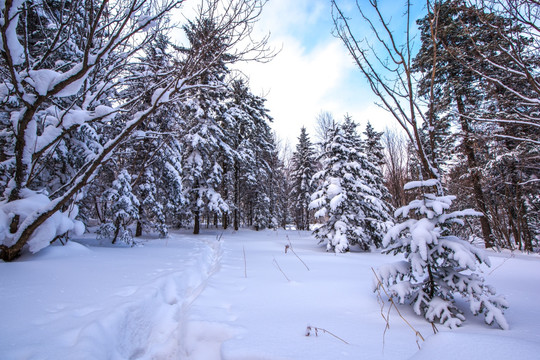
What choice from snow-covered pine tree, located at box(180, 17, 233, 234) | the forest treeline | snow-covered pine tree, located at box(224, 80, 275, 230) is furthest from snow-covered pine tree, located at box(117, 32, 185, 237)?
snow-covered pine tree, located at box(224, 80, 275, 230)

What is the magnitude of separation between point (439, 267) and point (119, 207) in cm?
921

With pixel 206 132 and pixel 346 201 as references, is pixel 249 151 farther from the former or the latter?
pixel 346 201

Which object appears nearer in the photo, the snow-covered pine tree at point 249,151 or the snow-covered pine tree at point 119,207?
→ the snow-covered pine tree at point 119,207

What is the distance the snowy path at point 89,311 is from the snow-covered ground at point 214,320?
0.4 inches

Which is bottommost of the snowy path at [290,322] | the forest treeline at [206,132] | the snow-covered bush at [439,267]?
the snowy path at [290,322]

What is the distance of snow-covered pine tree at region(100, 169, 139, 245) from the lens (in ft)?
26.3

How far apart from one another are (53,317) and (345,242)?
26.6ft

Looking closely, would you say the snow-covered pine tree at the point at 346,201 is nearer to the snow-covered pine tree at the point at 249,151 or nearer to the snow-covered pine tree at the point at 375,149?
the snow-covered pine tree at the point at 375,149

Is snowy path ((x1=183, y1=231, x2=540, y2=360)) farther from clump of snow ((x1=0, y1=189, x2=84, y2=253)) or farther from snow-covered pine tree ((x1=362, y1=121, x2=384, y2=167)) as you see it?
snow-covered pine tree ((x1=362, y1=121, x2=384, y2=167))

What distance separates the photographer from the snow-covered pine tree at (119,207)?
26.3 feet

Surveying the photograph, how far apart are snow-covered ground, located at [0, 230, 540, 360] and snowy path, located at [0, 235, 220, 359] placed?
0.01 meters

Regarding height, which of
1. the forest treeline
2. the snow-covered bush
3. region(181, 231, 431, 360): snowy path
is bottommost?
region(181, 231, 431, 360): snowy path

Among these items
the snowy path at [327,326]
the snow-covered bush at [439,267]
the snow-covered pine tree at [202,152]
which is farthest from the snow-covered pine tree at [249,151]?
the snow-covered bush at [439,267]

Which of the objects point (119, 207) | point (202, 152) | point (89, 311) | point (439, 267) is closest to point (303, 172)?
point (202, 152)
